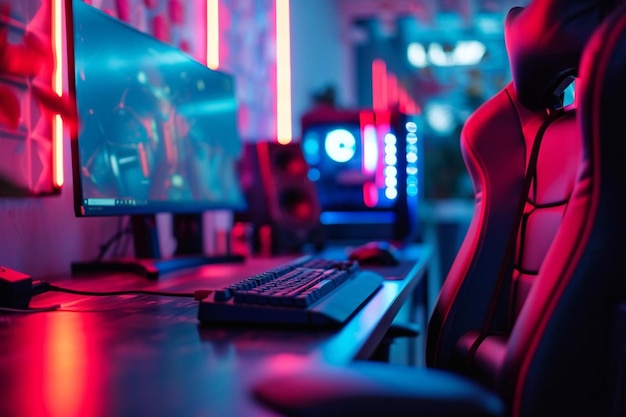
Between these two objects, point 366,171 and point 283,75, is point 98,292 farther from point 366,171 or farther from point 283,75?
point 283,75

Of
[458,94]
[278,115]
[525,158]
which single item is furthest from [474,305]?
[458,94]

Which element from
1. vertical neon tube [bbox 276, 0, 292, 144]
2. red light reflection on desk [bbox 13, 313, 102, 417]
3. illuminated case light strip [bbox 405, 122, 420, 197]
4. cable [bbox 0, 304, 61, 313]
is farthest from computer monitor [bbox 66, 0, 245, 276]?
vertical neon tube [bbox 276, 0, 292, 144]

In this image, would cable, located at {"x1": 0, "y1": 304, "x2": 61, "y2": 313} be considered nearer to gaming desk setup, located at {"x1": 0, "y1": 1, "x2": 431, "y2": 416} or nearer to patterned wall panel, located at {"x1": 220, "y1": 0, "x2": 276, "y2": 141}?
gaming desk setup, located at {"x1": 0, "y1": 1, "x2": 431, "y2": 416}

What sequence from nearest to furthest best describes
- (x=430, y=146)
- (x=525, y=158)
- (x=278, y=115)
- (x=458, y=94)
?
(x=525, y=158) < (x=278, y=115) < (x=430, y=146) < (x=458, y=94)

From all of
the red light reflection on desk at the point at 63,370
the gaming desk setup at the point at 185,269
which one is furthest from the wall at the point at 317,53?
the red light reflection on desk at the point at 63,370

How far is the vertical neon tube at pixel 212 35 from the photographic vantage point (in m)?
2.24

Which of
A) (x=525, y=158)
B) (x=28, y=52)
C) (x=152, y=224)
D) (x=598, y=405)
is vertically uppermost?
(x=28, y=52)

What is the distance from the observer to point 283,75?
302 cm

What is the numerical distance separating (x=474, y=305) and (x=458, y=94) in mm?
4869

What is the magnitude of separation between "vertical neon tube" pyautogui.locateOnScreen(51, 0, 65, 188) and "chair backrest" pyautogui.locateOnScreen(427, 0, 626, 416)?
84 cm

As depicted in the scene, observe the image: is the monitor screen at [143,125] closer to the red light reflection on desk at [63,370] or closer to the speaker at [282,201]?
the speaker at [282,201]

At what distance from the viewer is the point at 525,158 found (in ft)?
3.59

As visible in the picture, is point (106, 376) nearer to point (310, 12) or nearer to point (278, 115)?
point (278, 115)

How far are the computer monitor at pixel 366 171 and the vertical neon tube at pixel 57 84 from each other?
1.18 meters
